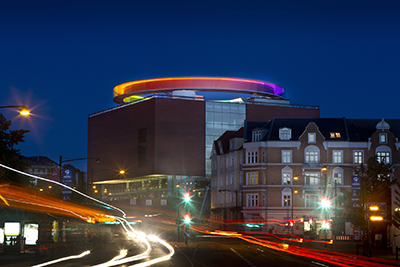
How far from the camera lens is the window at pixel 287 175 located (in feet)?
333

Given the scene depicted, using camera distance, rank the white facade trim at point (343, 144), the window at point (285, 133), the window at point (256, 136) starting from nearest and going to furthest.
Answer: the white facade trim at point (343, 144), the window at point (285, 133), the window at point (256, 136)

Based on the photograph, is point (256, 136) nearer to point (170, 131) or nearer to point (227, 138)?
point (227, 138)

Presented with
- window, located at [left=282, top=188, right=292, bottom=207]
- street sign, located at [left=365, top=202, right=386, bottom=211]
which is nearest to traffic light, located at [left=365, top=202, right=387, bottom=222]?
street sign, located at [left=365, top=202, right=386, bottom=211]

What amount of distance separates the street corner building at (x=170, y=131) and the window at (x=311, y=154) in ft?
105

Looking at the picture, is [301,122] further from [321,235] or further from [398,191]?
[398,191]

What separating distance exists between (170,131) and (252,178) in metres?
43.2

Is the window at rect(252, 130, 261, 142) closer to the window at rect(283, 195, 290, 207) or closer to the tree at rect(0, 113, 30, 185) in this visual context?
the window at rect(283, 195, 290, 207)

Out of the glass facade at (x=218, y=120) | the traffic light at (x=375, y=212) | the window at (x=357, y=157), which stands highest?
the glass facade at (x=218, y=120)

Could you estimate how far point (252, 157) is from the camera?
104m

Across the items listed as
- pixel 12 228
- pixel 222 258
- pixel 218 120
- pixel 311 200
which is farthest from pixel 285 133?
pixel 12 228

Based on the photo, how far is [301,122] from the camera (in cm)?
10419

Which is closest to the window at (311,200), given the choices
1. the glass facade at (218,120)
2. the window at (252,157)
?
the window at (252,157)

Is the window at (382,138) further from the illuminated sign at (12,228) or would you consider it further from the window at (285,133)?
the illuminated sign at (12,228)

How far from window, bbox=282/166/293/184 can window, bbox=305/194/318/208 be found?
3.65m
